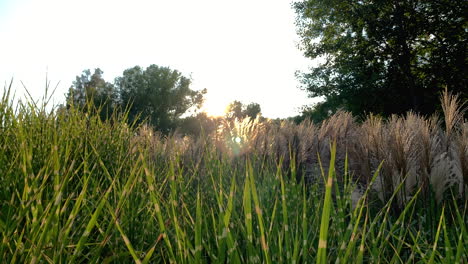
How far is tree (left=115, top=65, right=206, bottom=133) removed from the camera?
40.2 meters

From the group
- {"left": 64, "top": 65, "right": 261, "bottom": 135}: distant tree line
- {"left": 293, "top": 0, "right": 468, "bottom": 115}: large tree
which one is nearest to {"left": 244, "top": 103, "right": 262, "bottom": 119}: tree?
{"left": 64, "top": 65, "right": 261, "bottom": 135}: distant tree line

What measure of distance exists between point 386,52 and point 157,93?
81.7ft

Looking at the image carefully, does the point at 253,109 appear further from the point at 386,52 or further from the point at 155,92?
the point at 386,52

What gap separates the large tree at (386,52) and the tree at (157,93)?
67.3 feet

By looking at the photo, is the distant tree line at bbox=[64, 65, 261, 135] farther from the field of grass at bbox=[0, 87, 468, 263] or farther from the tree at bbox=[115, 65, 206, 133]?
the field of grass at bbox=[0, 87, 468, 263]

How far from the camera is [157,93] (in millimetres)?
40906

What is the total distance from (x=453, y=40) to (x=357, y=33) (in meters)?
5.00

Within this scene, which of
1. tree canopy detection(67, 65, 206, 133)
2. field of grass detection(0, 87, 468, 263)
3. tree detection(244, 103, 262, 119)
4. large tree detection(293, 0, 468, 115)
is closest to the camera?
field of grass detection(0, 87, 468, 263)

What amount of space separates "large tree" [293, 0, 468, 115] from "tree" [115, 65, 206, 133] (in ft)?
67.3

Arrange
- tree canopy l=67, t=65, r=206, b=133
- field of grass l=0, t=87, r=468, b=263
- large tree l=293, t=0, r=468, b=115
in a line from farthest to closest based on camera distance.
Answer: tree canopy l=67, t=65, r=206, b=133 → large tree l=293, t=0, r=468, b=115 → field of grass l=0, t=87, r=468, b=263

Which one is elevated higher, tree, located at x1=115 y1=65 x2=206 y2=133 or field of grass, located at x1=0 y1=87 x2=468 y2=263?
tree, located at x1=115 y1=65 x2=206 y2=133

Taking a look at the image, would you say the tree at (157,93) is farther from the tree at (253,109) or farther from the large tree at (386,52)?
the tree at (253,109)

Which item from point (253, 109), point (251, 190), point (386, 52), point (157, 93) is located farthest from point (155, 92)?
point (251, 190)

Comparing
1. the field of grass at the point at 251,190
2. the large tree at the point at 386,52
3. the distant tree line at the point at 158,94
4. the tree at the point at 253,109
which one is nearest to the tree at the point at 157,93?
the distant tree line at the point at 158,94
